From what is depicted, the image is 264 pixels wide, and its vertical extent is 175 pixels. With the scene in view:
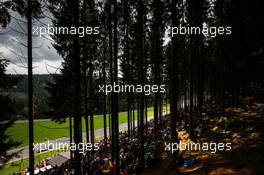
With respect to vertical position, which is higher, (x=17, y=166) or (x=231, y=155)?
(x=231, y=155)

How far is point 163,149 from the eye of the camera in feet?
69.0

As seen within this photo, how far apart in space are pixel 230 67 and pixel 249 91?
700 centimetres

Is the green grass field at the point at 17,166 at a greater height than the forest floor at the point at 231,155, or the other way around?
the forest floor at the point at 231,155

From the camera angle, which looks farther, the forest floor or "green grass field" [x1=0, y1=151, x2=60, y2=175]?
"green grass field" [x1=0, y1=151, x2=60, y2=175]

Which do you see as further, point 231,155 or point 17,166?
point 17,166

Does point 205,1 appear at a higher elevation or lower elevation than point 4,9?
higher

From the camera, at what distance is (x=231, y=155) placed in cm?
1478

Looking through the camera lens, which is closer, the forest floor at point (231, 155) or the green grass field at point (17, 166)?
the forest floor at point (231, 155)

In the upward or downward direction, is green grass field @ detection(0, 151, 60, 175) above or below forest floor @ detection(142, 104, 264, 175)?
below

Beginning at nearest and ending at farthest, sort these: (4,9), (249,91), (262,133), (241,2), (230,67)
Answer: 1. (4,9)
2. (262,133)
3. (241,2)
4. (230,67)
5. (249,91)

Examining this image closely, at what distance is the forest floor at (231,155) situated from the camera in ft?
41.7

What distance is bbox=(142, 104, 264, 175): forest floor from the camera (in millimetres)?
12721

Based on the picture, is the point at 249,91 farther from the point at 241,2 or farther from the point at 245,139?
the point at 245,139

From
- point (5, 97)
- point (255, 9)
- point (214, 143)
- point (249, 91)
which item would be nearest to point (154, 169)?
point (214, 143)
